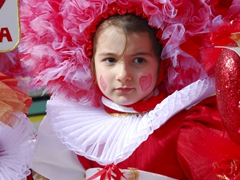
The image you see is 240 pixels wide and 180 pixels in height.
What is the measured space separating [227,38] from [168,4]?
25cm

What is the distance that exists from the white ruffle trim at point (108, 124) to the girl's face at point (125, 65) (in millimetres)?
86

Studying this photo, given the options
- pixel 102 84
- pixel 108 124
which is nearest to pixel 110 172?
pixel 108 124

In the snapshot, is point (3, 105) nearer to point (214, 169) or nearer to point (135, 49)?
point (135, 49)

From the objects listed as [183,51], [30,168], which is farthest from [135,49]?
[30,168]

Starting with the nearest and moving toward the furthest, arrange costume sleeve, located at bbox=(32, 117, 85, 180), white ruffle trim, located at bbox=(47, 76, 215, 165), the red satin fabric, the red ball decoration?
the red ball decoration < the red satin fabric < white ruffle trim, located at bbox=(47, 76, 215, 165) < costume sleeve, located at bbox=(32, 117, 85, 180)

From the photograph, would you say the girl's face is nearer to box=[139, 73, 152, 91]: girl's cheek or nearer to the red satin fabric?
box=[139, 73, 152, 91]: girl's cheek

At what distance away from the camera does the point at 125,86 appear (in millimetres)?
1484

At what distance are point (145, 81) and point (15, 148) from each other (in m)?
0.44

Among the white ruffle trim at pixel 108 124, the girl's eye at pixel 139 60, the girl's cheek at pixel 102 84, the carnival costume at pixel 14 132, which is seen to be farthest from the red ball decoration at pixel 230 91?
the carnival costume at pixel 14 132

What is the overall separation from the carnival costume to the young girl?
5.1 inches

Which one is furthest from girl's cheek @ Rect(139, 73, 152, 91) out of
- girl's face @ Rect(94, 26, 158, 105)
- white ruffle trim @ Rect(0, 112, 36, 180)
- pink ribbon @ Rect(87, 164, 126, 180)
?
white ruffle trim @ Rect(0, 112, 36, 180)

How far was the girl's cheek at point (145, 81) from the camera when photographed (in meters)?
1.48

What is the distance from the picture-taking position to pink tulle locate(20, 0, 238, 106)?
4.76 ft

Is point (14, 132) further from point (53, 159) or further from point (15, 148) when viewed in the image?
point (53, 159)
